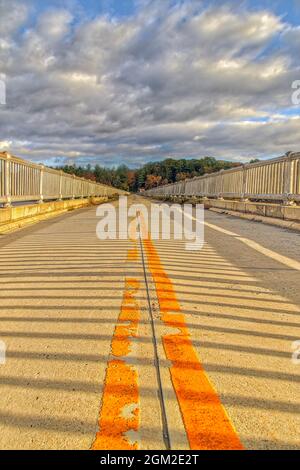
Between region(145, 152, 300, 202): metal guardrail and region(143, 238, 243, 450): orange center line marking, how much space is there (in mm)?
10907

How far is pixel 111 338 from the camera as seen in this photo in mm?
3264

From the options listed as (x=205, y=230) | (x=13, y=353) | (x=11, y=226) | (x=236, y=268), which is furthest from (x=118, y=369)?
(x=11, y=226)

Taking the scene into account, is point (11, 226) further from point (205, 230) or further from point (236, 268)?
point (236, 268)

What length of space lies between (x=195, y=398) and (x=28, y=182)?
1487cm

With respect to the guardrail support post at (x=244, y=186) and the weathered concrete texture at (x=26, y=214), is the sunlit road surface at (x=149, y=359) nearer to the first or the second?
the weathered concrete texture at (x=26, y=214)

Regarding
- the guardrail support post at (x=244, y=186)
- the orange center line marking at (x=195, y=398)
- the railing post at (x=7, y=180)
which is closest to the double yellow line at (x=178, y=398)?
the orange center line marking at (x=195, y=398)

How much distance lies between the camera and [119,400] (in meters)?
2.31

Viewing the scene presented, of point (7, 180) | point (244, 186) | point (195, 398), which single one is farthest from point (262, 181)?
point (195, 398)

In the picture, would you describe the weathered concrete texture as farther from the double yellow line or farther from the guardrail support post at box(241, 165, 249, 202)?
the double yellow line

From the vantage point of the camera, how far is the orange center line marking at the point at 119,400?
194cm

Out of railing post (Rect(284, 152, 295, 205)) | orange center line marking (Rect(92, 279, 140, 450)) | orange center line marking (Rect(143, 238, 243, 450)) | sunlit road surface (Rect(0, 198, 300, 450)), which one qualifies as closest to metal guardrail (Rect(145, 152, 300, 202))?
railing post (Rect(284, 152, 295, 205))

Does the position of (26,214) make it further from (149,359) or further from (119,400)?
(119,400)

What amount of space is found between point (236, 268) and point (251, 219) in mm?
10363

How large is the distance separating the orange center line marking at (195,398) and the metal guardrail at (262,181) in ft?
35.8
